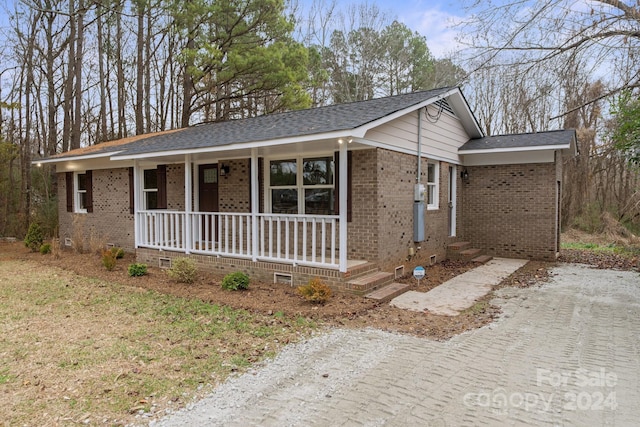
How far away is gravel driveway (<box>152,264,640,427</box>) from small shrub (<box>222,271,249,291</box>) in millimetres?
2620

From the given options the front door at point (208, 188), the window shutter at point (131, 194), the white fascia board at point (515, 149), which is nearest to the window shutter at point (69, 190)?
the window shutter at point (131, 194)

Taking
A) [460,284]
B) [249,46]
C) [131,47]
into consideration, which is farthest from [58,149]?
[460,284]

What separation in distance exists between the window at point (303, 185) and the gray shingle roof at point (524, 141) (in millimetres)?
4783

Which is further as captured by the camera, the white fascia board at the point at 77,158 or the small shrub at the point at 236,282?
the white fascia board at the point at 77,158

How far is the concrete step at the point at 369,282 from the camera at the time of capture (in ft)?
20.6

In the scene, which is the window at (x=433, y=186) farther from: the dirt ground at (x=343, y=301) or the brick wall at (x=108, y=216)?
the brick wall at (x=108, y=216)

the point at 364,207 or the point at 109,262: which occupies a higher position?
the point at 364,207

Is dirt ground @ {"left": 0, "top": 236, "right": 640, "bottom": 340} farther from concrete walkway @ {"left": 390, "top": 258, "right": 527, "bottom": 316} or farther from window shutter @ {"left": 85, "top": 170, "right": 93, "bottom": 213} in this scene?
window shutter @ {"left": 85, "top": 170, "right": 93, "bottom": 213}

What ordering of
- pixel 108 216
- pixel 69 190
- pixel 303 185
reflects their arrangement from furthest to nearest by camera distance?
pixel 69 190 → pixel 108 216 → pixel 303 185

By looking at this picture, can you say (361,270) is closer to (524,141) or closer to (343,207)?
(343,207)

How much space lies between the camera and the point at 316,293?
593cm

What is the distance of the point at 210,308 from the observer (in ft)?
19.8

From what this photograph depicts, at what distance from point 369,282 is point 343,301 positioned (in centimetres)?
64

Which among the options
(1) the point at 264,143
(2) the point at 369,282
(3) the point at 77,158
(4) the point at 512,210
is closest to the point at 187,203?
(1) the point at 264,143
